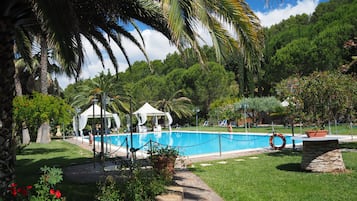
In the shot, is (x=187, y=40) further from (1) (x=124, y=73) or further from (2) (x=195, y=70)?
(1) (x=124, y=73)

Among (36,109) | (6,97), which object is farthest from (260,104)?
(6,97)

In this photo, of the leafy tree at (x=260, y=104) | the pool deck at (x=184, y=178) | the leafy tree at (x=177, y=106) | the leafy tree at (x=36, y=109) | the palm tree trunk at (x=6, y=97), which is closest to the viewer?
the palm tree trunk at (x=6, y=97)

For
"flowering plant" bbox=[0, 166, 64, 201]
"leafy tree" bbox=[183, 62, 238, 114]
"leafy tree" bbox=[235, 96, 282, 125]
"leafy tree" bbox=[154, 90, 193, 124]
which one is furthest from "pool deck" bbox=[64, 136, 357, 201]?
"leafy tree" bbox=[154, 90, 193, 124]

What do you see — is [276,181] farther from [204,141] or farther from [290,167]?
[204,141]

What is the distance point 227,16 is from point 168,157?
375cm

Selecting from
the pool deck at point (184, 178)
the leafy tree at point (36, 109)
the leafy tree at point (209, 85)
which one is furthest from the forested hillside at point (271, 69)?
the pool deck at point (184, 178)

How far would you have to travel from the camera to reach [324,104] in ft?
31.2

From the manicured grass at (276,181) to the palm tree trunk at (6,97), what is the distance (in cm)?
354

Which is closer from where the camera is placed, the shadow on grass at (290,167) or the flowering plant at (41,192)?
the flowering plant at (41,192)

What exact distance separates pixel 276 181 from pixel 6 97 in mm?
5408

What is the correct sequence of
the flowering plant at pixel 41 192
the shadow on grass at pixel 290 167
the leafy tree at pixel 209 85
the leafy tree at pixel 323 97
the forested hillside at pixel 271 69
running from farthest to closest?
1. the leafy tree at pixel 209 85
2. the forested hillside at pixel 271 69
3. the leafy tree at pixel 323 97
4. the shadow on grass at pixel 290 167
5. the flowering plant at pixel 41 192

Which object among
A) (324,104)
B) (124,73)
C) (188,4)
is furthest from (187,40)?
(124,73)

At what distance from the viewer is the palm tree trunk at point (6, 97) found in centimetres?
454

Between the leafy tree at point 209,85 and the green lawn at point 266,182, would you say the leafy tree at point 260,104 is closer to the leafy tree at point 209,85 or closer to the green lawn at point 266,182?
the leafy tree at point 209,85
